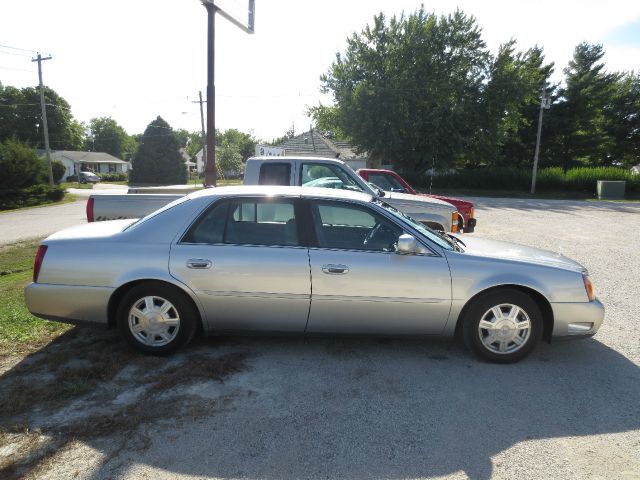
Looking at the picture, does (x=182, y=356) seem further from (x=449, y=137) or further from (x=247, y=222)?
(x=449, y=137)

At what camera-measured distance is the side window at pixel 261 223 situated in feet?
13.1

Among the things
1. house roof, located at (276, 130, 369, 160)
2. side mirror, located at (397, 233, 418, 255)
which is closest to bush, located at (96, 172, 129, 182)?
house roof, located at (276, 130, 369, 160)

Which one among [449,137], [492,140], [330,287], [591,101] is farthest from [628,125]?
[330,287]

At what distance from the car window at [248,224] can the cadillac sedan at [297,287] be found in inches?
0.5

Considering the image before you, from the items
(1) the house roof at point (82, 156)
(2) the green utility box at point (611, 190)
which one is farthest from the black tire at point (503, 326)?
(1) the house roof at point (82, 156)

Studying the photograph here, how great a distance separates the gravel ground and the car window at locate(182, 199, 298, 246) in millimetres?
1074

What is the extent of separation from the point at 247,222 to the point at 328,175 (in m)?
3.64

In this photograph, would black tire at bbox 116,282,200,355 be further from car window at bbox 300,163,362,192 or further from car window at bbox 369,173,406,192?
car window at bbox 369,173,406,192

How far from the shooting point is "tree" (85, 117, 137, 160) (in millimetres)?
104250

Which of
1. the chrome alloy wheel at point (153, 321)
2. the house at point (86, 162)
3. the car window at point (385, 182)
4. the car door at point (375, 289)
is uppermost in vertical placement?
the house at point (86, 162)

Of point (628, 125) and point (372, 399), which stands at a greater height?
point (628, 125)

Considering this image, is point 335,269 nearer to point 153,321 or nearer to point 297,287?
point 297,287

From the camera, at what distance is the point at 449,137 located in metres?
32.6

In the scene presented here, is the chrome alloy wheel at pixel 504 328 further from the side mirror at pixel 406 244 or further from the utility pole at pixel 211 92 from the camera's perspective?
Answer: the utility pole at pixel 211 92
